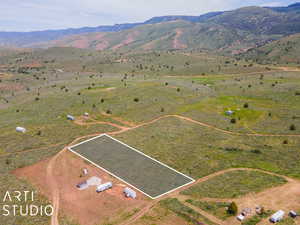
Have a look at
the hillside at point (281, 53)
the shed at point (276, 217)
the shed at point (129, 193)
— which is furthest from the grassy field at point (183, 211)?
the hillside at point (281, 53)

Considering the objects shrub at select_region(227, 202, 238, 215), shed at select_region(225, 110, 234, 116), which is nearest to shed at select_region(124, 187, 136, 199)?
shrub at select_region(227, 202, 238, 215)

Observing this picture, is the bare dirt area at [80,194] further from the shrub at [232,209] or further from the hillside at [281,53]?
the hillside at [281,53]

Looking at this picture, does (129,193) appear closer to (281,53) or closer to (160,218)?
(160,218)

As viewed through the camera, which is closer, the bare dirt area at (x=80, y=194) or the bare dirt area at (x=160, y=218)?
the bare dirt area at (x=160, y=218)

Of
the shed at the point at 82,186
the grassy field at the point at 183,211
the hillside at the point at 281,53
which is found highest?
the hillside at the point at 281,53

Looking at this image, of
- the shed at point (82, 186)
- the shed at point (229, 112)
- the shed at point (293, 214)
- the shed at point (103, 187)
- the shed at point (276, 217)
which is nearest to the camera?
the shed at point (276, 217)

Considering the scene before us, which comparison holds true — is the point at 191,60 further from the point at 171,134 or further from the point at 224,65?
the point at 171,134

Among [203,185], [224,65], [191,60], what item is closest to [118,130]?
[203,185]

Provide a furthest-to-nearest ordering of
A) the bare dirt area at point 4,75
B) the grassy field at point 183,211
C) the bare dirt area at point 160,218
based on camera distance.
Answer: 1. the bare dirt area at point 4,75
2. the grassy field at point 183,211
3. the bare dirt area at point 160,218
